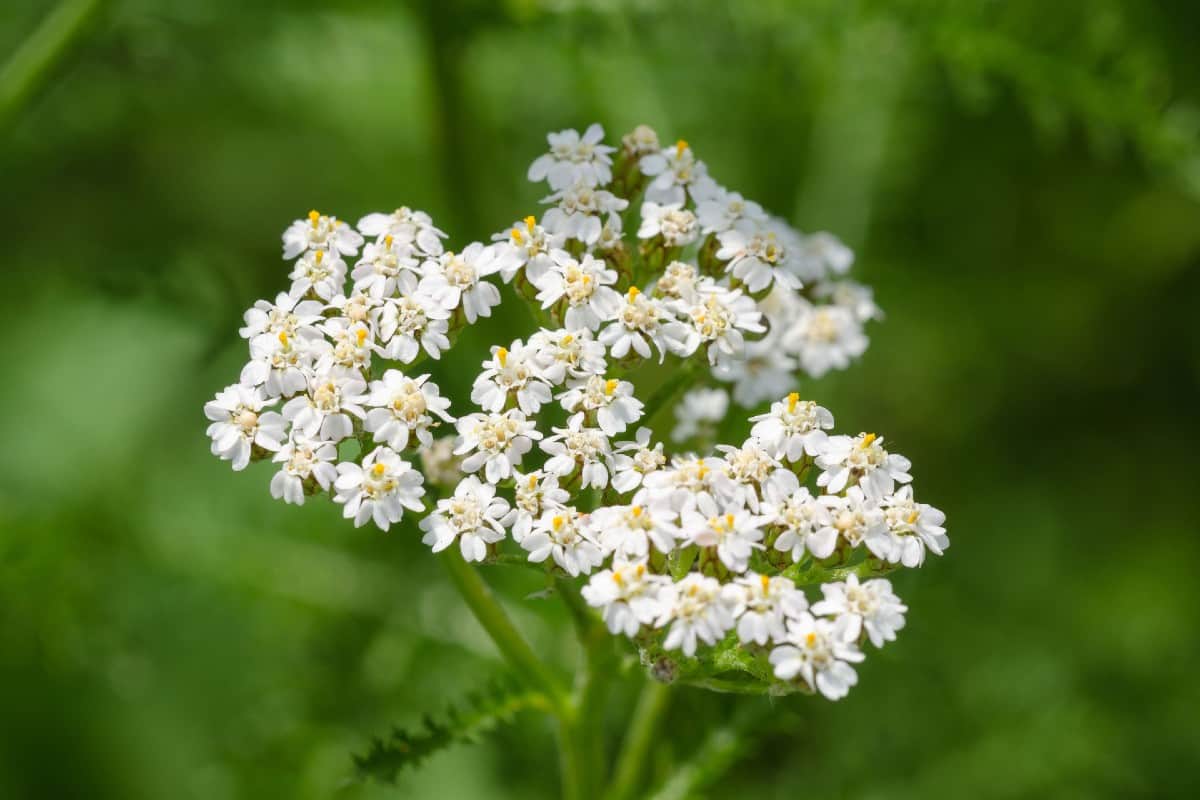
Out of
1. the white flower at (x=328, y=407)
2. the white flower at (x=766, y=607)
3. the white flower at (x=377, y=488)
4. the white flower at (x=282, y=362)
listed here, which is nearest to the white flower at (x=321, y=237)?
the white flower at (x=282, y=362)

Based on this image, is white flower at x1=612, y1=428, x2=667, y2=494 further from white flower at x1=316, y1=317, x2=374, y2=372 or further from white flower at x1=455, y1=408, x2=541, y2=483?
white flower at x1=316, y1=317, x2=374, y2=372

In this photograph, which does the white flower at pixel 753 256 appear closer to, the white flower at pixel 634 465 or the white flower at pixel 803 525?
the white flower at pixel 634 465

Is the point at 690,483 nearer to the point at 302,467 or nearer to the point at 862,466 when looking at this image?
the point at 862,466

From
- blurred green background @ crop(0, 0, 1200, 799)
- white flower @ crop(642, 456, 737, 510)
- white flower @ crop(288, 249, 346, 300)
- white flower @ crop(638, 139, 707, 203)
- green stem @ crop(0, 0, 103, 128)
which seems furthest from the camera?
blurred green background @ crop(0, 0, 1200, 799)

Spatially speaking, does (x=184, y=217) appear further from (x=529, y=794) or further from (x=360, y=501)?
(x=360, y=501)

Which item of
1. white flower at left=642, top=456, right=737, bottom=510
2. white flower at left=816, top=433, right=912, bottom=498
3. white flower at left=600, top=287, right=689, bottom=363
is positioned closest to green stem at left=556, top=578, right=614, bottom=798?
white flower at left=642, top=456, right=737, bottom=510

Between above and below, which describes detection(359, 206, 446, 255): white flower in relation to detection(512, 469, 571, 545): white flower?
above
